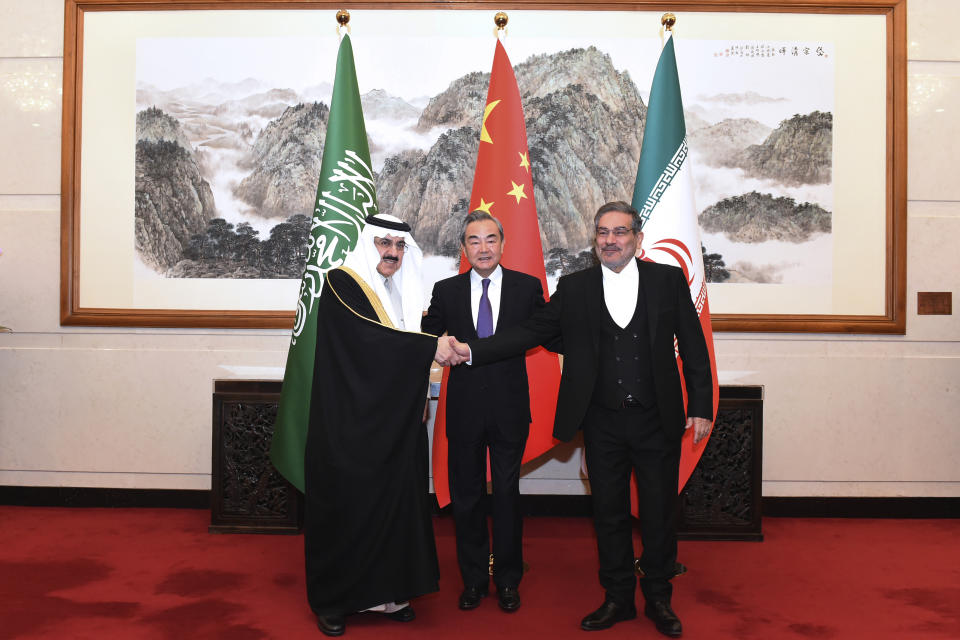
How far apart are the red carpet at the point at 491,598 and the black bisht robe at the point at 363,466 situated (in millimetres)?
225

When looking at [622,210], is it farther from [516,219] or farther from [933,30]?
[933,30]

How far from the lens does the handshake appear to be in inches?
112

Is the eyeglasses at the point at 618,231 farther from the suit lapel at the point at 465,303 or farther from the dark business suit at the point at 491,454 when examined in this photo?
the suit lapel at the point at 465,303

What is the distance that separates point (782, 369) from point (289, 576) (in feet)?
10.8

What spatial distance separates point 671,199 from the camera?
360cm

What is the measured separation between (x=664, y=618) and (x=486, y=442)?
103cm

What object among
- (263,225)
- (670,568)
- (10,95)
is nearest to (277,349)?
(263,225)

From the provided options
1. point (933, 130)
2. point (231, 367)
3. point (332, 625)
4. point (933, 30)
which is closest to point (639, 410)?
point (332, 625)

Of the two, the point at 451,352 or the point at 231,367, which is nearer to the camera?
the point at 451,352

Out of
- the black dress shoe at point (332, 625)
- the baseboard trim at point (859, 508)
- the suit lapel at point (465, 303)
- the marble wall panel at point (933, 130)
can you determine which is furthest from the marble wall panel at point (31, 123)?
the marble wall panel at point (933, 130)

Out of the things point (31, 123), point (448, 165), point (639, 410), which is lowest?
point (639, 410)

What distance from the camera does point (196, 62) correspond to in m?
4.43

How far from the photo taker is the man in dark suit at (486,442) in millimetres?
2932

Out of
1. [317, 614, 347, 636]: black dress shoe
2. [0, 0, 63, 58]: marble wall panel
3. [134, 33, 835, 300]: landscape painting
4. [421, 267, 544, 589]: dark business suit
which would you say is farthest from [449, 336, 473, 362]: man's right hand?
[0, 0, 63, 58]: marble wall panel
